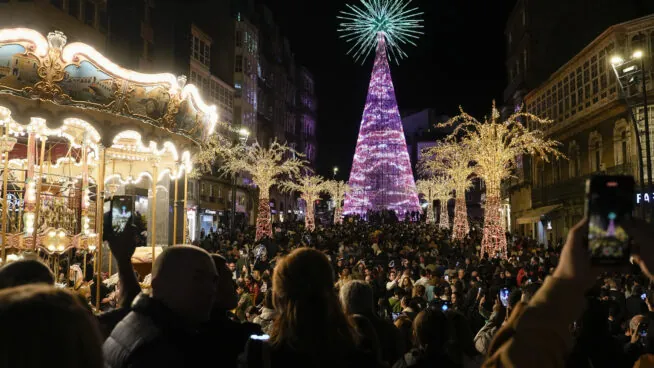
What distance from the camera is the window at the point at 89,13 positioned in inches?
1182

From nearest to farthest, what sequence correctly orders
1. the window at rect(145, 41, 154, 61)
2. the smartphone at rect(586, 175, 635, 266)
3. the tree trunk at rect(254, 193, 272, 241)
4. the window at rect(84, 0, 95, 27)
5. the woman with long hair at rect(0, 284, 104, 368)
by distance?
the woman with long hair at rect(0, 284, 104, 368) → the smartphone at rect(586, 175, 635, 266) → the tree trunk at rect(254, 193, 272, 241) → the window at rect(84, 0, 95, 27) → the window at rect(145, 41, 154, 61)

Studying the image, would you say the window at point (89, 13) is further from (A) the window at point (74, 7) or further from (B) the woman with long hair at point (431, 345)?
(B) the woman with long hair at point (431, 345)

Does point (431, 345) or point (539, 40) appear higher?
point (539, 40)

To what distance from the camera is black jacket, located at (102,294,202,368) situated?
266 centimetres

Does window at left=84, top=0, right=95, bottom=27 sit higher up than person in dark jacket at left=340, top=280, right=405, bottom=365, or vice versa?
window at left=84, top=0, right=95, bottom=27

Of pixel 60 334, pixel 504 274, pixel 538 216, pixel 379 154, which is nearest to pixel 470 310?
pixel 504 274

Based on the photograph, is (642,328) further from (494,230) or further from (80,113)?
(494,230)

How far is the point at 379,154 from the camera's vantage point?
5603cm

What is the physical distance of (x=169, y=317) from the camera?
9.19 feet

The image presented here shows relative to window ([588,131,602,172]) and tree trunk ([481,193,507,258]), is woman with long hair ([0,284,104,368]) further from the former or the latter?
window ([588,131,602,172])

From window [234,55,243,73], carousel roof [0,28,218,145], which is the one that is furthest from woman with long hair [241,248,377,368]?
window [234,55,243,73]

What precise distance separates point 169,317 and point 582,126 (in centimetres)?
3701

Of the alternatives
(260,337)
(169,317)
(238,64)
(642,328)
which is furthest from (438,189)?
(169,317)

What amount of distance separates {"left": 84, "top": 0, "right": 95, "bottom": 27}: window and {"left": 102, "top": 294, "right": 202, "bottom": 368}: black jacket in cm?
3064
